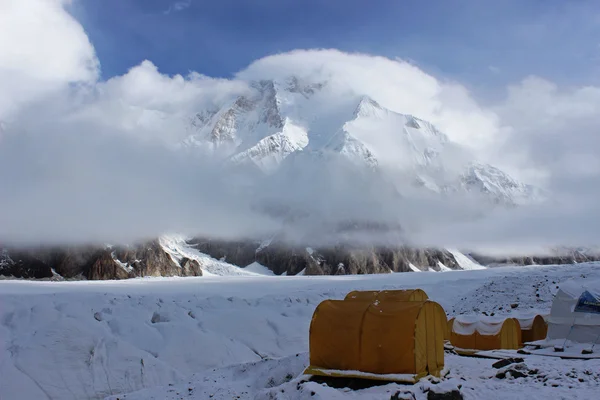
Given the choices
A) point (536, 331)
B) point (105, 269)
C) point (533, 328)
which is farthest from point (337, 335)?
point (105, 269)

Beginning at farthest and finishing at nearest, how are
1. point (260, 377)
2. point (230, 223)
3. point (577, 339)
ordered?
1. point (230, 223)
2. point (577, 339)
3. point (260, 377)

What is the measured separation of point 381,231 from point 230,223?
60447mm

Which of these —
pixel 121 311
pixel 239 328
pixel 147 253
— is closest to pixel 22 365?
pixel 121 311

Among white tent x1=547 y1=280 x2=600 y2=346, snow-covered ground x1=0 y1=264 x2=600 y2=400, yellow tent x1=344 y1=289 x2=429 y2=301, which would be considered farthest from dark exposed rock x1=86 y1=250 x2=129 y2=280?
white tent x1=547 y1=280 x2=600 y2=346

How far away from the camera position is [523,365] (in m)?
15.2

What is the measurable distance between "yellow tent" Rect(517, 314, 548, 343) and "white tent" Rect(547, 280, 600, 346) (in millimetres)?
2889

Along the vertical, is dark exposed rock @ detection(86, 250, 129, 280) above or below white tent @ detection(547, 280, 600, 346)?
above

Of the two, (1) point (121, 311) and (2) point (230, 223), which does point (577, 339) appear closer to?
(1) point (121, 311)

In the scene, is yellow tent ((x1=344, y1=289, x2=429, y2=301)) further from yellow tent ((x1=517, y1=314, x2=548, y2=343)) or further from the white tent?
yellow tent ((x1=517, y1=314, x2=548, y2=343))

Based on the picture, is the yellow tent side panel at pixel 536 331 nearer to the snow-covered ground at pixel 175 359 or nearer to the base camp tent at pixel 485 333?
the base camp tent at pixel 485 333

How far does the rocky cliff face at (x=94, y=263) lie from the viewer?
129m

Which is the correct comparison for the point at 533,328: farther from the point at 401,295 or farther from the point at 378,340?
the point at 378,340

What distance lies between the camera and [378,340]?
14.7 m

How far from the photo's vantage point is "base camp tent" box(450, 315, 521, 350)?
74.4ft
